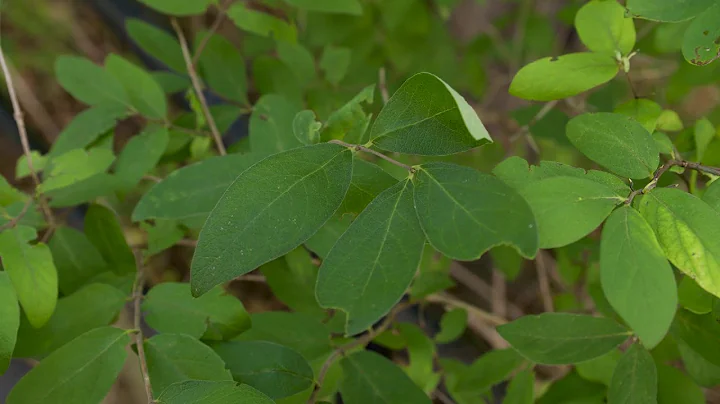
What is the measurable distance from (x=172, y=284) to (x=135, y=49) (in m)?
1.77

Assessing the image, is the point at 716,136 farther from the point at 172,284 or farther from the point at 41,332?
the point at 41,332

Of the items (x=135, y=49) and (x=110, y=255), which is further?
(x=135, y=49)

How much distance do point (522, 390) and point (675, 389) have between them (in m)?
0.26

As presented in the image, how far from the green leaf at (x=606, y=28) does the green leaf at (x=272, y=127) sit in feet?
1.59

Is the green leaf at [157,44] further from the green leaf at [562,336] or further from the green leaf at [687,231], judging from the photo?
the green leaf at [687,231]

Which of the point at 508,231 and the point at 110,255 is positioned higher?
the point at 508,231

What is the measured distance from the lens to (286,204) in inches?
25.8

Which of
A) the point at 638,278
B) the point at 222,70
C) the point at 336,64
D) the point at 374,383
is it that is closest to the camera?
the point at 638,278

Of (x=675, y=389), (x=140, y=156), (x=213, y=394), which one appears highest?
(x=140, y=156)

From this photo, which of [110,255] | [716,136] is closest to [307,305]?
[110,255]

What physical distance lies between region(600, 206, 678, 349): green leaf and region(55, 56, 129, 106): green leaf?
96 cm

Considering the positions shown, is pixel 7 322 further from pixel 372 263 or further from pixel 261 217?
pixel 372 263

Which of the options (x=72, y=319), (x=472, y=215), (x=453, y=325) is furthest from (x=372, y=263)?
(x=453, y=325)

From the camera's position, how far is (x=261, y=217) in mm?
642
